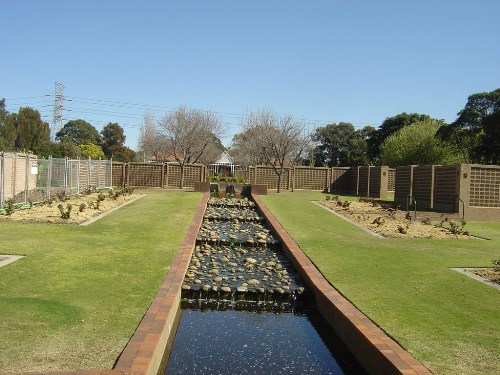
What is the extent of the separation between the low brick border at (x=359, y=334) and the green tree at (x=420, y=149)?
33.7m

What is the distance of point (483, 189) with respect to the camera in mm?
19578

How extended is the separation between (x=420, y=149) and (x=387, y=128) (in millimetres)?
21224

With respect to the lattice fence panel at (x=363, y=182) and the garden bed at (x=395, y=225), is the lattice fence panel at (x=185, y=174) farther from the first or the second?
the garden bed at (x=395, y=225)

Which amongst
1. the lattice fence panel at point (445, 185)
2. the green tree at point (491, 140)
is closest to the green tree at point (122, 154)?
the green tree at point (491, 140)

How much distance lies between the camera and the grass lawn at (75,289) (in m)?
4.75

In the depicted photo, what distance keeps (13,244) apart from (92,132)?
77003 mm

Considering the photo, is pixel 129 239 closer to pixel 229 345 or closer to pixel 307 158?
pixel 229 345

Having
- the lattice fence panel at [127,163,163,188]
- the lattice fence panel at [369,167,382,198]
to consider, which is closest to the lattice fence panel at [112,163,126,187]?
the lattice fence panel at [127,163,163,188]

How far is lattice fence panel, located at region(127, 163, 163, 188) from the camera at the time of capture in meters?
34.3

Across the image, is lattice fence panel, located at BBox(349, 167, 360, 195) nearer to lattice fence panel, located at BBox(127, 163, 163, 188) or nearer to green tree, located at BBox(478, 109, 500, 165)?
green tree, located at BBox(478, 109, 500, 165)

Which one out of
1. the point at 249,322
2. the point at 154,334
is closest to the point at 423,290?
the point at 249,322

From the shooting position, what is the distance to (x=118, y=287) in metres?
7.24

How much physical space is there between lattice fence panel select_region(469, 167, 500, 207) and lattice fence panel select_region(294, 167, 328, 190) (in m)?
17.1

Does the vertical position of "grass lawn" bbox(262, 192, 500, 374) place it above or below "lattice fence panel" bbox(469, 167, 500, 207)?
below
